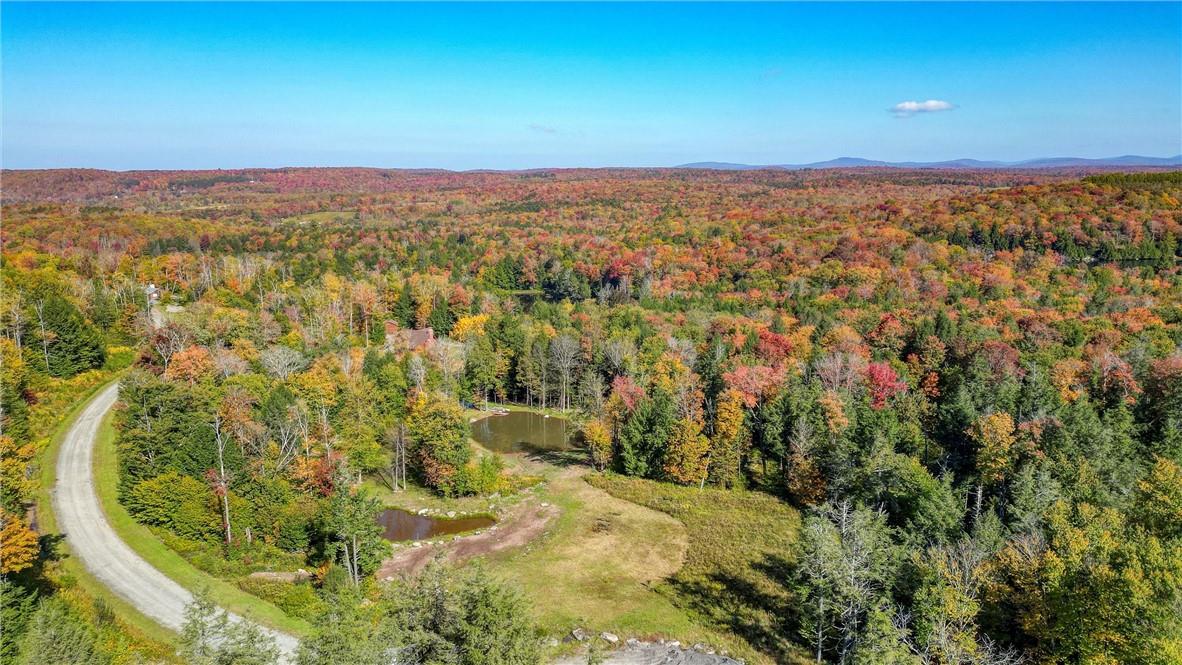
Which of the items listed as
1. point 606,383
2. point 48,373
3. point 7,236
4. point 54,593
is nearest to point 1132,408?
point 606,383

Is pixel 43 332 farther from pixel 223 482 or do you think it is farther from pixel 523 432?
pixel 523 432

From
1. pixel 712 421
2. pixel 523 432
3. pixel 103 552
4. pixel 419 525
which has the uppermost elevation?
pixel 712 421

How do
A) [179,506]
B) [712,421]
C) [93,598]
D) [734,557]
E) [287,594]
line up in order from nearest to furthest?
[93,598]
[287,594]
[179,506]
[734,557]
[712,421]

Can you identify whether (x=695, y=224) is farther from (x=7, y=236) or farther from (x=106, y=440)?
(x=7, y=236)

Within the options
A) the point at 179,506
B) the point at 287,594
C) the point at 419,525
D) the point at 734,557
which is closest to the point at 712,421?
the point at 734,557

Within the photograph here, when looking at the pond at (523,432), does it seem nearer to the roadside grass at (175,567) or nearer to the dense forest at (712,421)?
the dense forest at (712,421)

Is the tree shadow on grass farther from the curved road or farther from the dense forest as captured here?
the curved road

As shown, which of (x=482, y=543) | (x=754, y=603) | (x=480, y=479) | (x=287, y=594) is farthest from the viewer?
(x=480, y=479)
